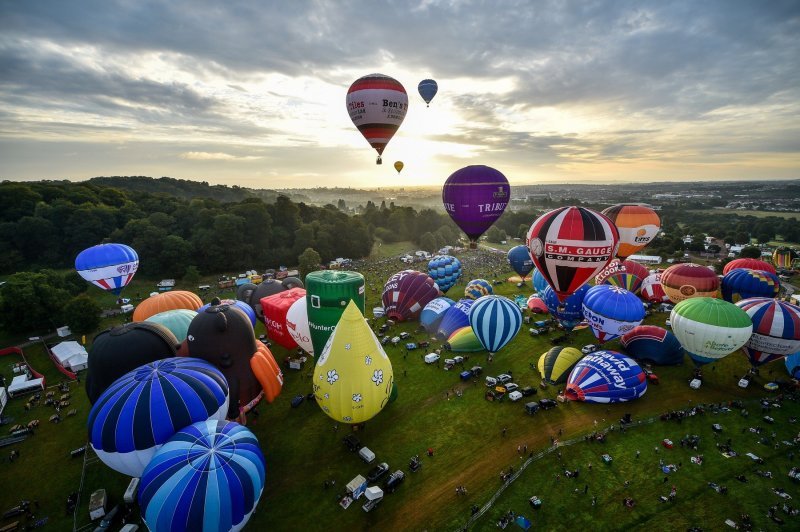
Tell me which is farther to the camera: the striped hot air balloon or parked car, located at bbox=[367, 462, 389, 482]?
the striped hot air balloon

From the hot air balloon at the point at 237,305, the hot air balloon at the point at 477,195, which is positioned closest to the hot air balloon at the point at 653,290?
the hot air balloon at the point at 477,195

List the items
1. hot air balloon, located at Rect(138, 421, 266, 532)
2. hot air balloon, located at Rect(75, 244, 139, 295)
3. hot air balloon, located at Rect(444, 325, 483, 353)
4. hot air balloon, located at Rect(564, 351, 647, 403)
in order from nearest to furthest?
hot air balloon, located at Rect(138, 421, 266, 532) → hot air balloon, located at Rect(564, 351, 647, 403) → hot air balloon, located at Rect(444, 325, 483, 353) → hot air balloon, located at Rect(75, 244, 139, 295)

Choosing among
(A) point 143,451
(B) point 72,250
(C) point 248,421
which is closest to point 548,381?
(C) point 248,421

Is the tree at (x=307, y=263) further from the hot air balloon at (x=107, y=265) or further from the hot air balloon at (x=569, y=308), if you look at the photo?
the hot air balloon at (x=569, y=308)

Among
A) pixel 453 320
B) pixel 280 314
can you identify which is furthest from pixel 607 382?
pixel 280 314

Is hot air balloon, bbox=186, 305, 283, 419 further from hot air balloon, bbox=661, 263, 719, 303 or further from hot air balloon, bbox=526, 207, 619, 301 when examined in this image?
hot air balloon, bbox=661, 263, 719, 303

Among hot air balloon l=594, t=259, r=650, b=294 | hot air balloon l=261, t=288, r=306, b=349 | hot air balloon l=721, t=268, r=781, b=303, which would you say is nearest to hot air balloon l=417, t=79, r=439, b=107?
hot air balloon l=261, t=288, r=306, b=349

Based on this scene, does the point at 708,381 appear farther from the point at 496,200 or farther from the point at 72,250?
the point at 72,250
